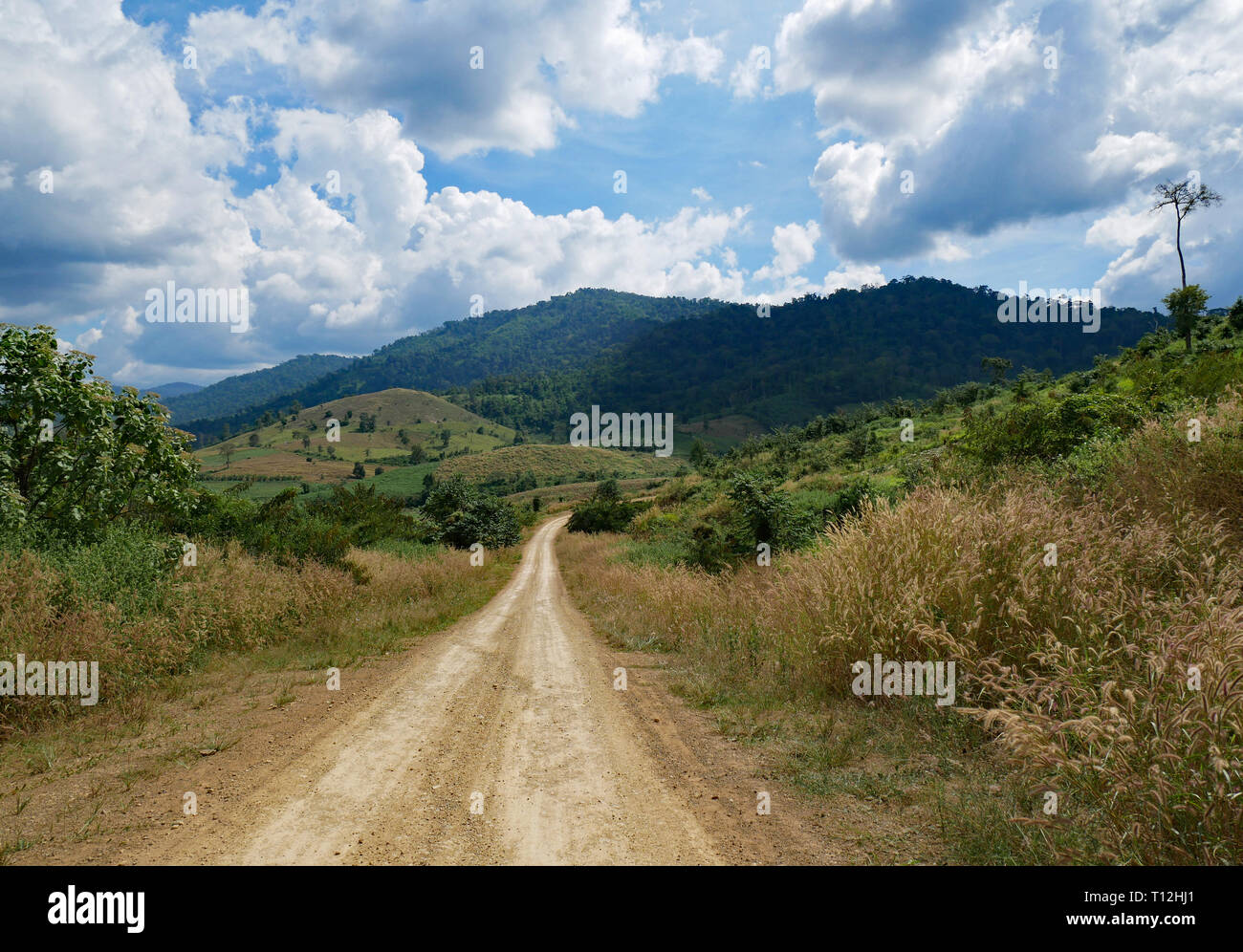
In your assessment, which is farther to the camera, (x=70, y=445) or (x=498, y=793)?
(x=70, y=445)

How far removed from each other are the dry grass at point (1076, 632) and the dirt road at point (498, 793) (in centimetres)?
171

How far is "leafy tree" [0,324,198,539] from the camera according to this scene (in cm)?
937

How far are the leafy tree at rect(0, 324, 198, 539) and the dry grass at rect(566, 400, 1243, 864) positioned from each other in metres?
11.4

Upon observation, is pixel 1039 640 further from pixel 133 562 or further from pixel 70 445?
pixel 70 445

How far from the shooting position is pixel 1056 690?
164 inches

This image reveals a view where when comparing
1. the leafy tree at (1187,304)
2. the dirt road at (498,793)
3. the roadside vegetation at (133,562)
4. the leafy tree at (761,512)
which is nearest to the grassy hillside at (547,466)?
the leafy tree at (1187,304)

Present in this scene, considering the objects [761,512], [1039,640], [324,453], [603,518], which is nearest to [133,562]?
[1039,640]

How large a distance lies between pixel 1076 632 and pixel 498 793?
5.64 m

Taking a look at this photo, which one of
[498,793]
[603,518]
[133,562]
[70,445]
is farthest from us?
[603,518]

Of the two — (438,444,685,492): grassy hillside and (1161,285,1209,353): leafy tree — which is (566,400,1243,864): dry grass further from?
(438,444,685,492): grassy hillside

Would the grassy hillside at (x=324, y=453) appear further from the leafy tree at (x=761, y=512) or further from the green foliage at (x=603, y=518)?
the leafy tree at (x=761, y=512)

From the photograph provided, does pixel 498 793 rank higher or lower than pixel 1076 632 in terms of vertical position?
lower

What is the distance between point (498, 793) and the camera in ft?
16.7

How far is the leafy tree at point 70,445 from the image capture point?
9.37 m
